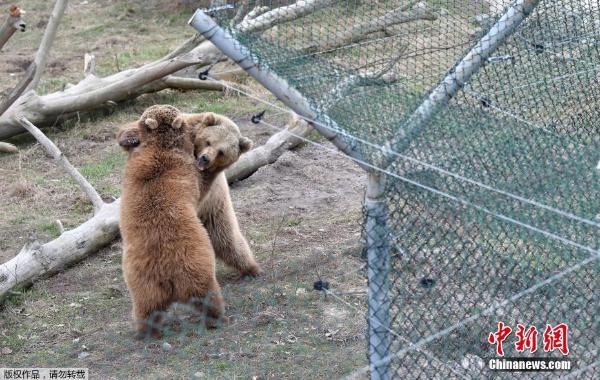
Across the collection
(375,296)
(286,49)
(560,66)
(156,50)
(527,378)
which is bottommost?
(156,50)

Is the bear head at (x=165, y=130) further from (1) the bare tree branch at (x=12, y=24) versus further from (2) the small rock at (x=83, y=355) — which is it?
(2) the small rock at (x=83, y=355)

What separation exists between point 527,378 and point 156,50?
28.4ft

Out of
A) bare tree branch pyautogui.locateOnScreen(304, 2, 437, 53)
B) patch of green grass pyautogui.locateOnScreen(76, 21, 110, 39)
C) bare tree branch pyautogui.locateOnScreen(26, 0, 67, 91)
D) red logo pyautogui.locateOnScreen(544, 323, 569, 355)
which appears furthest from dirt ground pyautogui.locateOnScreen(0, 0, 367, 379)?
patch of green grass pyautogui.locateOnScreen(76, 21, 110, 39)

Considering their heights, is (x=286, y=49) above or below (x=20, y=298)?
above

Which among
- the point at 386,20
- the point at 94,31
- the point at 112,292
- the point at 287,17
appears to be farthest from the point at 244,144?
the point at 94,31

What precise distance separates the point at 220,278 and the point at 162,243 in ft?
3.66

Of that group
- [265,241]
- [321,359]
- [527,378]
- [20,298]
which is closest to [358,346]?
[321,359]

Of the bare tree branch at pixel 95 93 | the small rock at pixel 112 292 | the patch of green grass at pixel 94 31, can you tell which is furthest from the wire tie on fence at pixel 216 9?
the patch of green grass at pixel 94 31

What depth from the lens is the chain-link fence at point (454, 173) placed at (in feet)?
11.8

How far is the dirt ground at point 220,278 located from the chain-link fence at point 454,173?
2.04 feet

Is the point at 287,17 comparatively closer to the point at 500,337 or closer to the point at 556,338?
the point at 500,337

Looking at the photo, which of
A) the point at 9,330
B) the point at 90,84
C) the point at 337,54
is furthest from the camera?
the point at 90,84

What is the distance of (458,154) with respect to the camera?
393 cm

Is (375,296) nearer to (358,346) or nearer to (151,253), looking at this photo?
(358,346)
